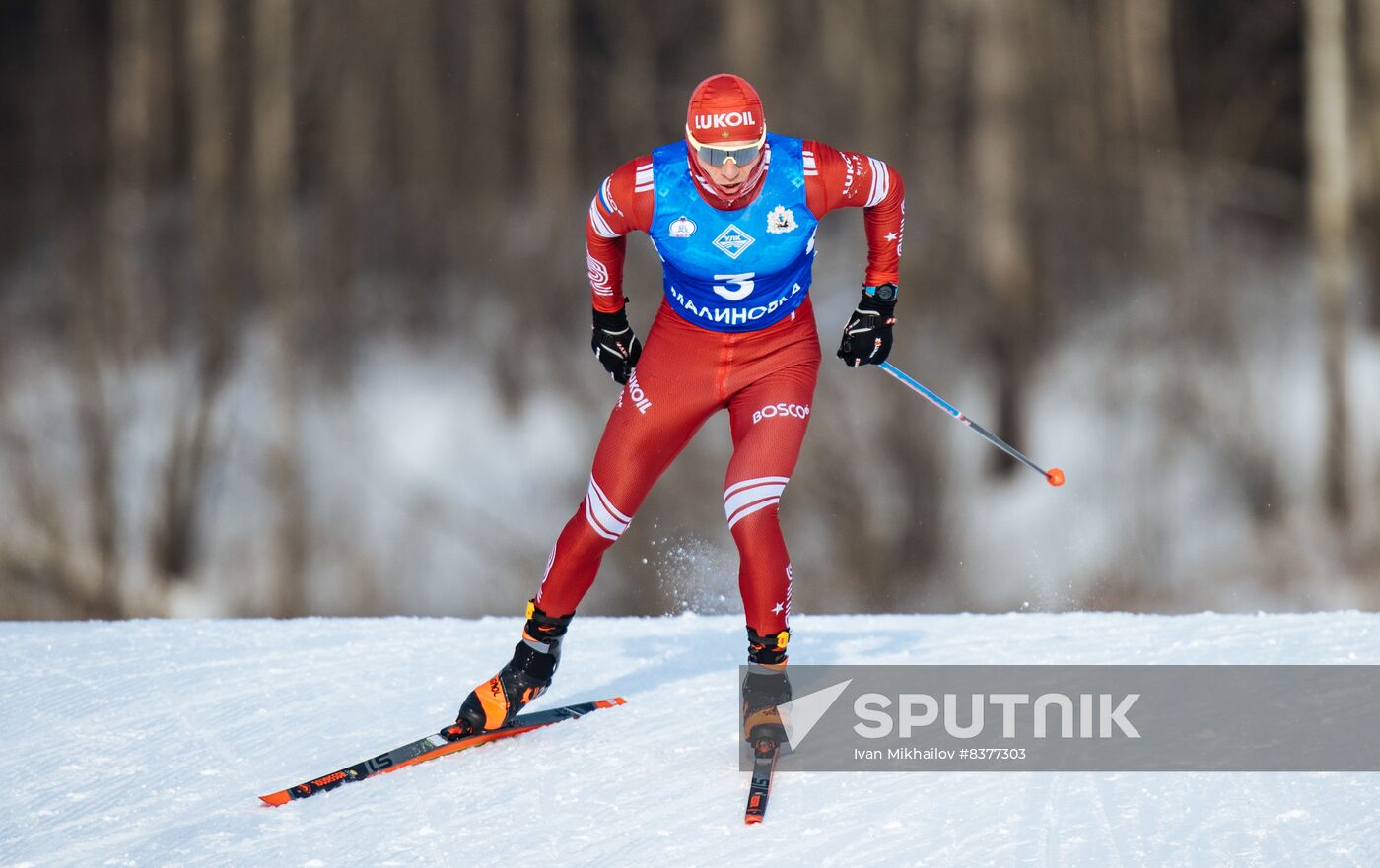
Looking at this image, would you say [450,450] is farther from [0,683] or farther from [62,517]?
[0,683]

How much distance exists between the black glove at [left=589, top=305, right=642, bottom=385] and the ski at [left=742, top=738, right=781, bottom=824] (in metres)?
0.89

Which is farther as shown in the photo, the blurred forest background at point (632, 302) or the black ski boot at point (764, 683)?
the blurred forest background at point (632, 302)

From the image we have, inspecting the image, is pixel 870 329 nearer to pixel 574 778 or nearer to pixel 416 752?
pixel 574 778

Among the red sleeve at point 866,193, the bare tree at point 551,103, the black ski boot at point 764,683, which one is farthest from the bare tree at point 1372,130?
the black ski boot at point 764,683

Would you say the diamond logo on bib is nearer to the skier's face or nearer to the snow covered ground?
the skier's face

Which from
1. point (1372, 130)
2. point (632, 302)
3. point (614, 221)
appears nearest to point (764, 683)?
point (614, 221)

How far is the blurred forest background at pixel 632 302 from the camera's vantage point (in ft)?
16.0

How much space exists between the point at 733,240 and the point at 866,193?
1.14 feet

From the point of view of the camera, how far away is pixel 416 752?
2.64m

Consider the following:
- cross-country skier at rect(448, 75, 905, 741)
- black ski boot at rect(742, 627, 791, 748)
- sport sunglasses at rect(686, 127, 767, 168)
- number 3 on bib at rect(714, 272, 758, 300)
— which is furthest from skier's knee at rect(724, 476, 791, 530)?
sport sunglasses at rect(686, 127, 767, 168)

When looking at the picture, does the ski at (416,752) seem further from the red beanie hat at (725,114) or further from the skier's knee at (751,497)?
the red beanie hat at (725,114)

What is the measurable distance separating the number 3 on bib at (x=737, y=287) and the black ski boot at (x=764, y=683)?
0.70 metres

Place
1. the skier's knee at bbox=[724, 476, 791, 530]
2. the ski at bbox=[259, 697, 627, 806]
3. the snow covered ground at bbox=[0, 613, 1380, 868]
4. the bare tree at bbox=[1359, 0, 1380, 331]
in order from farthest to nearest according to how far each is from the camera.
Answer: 1. the bare tree at bbox=[1359, 0, 1380, 331]
2. the skier's knee at bbox=[724, 476, 791, 530]
3. the ski at bbox=[259, 697, 627, 806]
4. the snow covered ground at bbox=[0, 613, 1380, 868]

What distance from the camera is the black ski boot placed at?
2594mm
